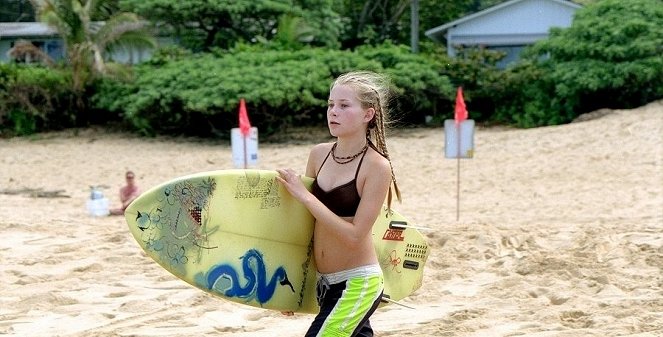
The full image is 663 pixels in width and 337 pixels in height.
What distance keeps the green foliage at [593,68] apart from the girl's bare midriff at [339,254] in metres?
15.4

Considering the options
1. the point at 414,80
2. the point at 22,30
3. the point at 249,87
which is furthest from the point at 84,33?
the point at 22,30

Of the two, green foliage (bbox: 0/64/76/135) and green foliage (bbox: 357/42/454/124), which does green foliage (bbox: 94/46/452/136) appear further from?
green foliage (bbox: 0/64/76/135)

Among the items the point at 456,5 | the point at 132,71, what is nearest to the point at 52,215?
the point at 132,71

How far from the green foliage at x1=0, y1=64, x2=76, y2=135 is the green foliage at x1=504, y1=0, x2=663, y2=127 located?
8.78 metres

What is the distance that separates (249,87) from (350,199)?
14.6 metres

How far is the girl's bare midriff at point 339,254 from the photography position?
332 cm

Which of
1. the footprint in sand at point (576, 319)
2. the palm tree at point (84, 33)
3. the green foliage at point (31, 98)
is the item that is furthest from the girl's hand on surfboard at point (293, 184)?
the green foliage at point (31, 98)

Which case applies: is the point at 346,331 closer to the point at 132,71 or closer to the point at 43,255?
the point at 43,255

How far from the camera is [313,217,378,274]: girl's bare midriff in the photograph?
3.32 m

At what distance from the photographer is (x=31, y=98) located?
19.3 m

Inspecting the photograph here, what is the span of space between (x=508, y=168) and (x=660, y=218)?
4962 millimetres

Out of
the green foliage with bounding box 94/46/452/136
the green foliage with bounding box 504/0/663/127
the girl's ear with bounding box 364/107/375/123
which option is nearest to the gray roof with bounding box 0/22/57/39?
Result: the green foliage with bounding box 94/46/452/136

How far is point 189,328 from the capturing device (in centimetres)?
518

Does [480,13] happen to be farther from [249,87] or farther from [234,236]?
[234,236]
